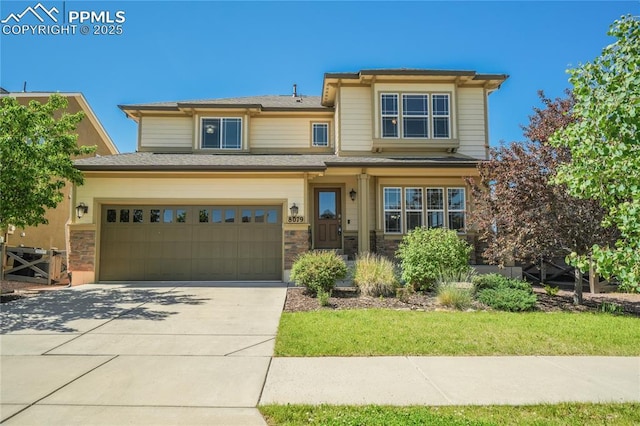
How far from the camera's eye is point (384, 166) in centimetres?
1303

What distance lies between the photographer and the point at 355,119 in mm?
14508

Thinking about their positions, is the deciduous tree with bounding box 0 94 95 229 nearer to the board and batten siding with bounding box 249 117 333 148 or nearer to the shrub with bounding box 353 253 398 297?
the board and batten siding with bounding box 249 117 333 148

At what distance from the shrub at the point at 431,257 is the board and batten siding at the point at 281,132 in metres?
7.02

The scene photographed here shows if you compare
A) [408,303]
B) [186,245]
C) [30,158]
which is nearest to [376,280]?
[408,303]

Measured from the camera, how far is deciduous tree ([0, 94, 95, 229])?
884 centimetres

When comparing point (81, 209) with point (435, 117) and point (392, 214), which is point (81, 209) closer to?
point (392, 214)

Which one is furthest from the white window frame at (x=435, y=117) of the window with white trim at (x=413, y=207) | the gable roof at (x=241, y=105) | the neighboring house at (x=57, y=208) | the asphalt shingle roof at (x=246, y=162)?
the neighboring house at (x=57, y=208)

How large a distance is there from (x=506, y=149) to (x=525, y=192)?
134 centimetres

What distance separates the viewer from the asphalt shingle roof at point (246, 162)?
40.1ft

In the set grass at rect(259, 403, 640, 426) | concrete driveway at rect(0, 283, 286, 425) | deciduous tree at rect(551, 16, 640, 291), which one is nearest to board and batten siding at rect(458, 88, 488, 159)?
concrete driveway at rect(0, 283, 286, 425)

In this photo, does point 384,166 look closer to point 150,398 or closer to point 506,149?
point 506,149

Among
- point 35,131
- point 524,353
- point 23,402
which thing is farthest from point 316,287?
point 35,131

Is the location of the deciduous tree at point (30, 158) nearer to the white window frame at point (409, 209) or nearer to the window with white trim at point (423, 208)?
the window with white trim at point (423, 208)

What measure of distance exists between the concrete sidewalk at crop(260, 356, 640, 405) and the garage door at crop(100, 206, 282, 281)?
7680 mm
